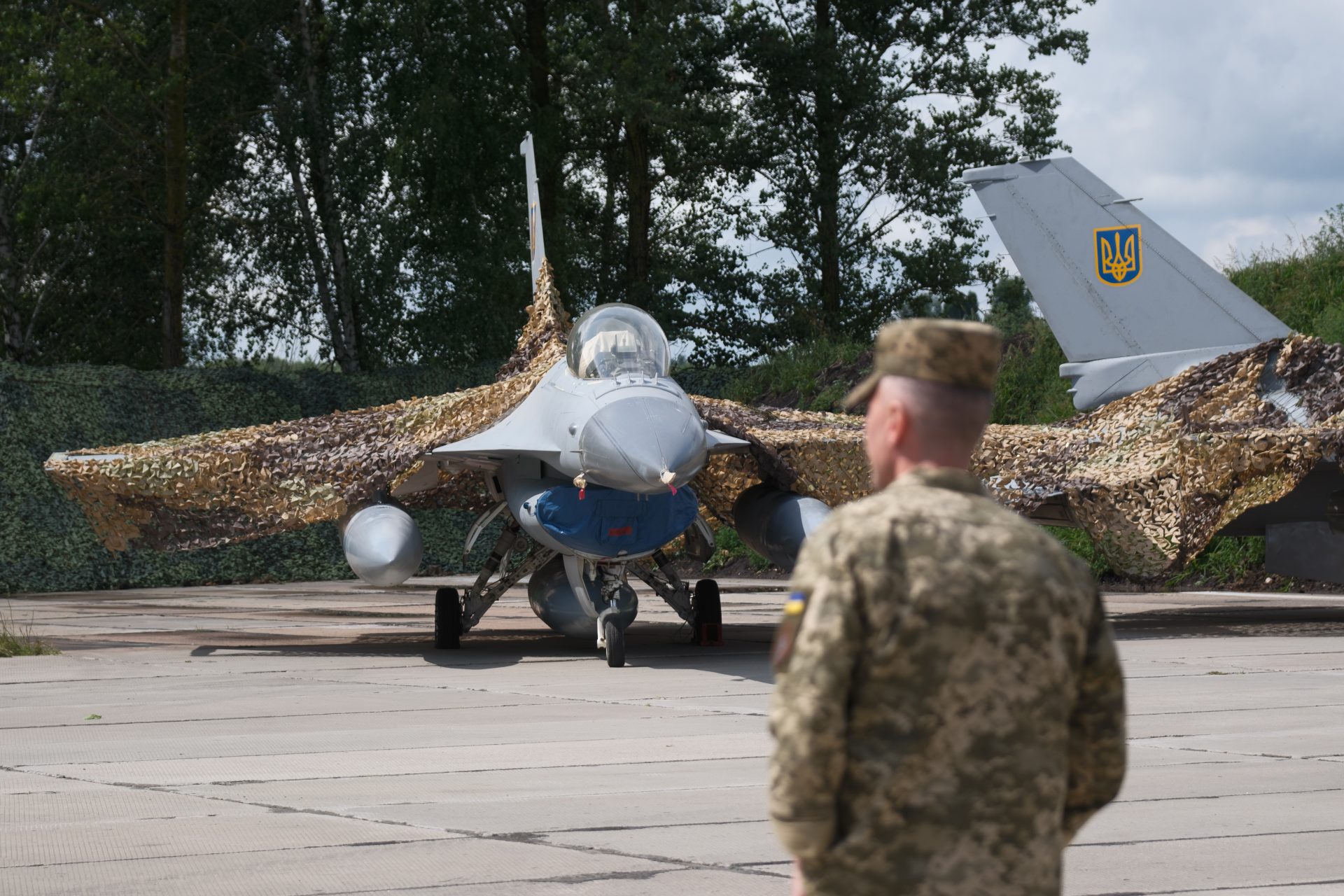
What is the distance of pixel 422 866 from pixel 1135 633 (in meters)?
10.2

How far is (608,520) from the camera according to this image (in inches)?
421

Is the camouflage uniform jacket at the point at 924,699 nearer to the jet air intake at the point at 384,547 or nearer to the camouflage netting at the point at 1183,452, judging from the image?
the jet air intake at the point at 384,547

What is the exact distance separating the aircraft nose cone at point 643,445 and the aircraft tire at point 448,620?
300cm

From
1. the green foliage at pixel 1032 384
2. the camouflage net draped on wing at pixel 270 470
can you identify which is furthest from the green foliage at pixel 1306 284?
the camouflage net draped on wing at pixel 270 470

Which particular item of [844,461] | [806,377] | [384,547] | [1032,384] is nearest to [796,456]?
[844,461]

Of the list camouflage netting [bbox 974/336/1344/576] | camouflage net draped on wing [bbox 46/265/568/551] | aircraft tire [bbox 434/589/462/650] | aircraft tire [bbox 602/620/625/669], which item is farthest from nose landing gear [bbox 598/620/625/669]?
camouflage netting [bbox 974/336/1344/576]

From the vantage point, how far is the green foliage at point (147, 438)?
2195 centimetres

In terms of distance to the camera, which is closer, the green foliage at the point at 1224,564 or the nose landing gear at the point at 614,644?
the nose landing gear at the point at 614,644

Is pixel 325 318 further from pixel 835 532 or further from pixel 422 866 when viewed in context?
pixel 835 532

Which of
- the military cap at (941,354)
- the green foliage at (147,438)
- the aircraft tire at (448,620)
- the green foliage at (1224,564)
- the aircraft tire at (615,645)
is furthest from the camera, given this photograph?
the green foliage at (147,438)

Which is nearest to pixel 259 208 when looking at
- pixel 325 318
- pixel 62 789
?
pixel 325 318

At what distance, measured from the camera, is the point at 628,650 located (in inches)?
494

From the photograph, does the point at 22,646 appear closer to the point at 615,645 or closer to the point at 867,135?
the point at 615,645

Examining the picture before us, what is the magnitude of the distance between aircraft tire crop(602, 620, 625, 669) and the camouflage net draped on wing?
2.27 meters
